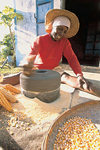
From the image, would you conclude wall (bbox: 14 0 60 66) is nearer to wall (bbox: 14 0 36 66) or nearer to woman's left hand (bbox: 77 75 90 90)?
wall (bbox: 14 0 36 66)

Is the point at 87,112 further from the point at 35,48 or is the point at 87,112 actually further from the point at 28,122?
the point at 35,48

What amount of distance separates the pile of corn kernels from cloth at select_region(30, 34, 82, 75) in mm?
1103

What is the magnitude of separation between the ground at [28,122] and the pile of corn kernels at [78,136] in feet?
0.65

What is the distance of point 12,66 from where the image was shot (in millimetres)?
5805

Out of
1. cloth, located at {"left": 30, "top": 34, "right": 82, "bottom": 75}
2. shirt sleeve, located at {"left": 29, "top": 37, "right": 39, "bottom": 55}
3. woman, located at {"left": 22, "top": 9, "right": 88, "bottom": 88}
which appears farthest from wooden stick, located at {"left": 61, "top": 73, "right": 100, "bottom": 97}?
shirt sleeve, located at {"left": 29, "top": 37, "right": 39, "bottom": 55}

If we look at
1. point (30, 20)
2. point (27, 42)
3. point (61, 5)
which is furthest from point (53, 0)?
point (27, 42)

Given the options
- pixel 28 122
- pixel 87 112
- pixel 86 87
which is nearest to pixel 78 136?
pixel 87 112

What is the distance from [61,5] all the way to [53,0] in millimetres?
398

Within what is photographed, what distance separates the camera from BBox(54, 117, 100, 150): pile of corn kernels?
1.03 m

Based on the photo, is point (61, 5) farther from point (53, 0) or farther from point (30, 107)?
point (30, 107)

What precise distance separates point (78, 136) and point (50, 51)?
5.28 feet

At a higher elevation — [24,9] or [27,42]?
[24,9]

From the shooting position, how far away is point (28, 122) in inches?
56.4

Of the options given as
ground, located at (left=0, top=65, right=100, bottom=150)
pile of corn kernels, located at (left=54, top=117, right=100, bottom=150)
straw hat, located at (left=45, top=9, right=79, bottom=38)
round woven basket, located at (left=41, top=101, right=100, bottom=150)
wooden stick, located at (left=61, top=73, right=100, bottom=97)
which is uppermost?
straw hat, located at (left=45, top=9, right=79, bottom=38)
